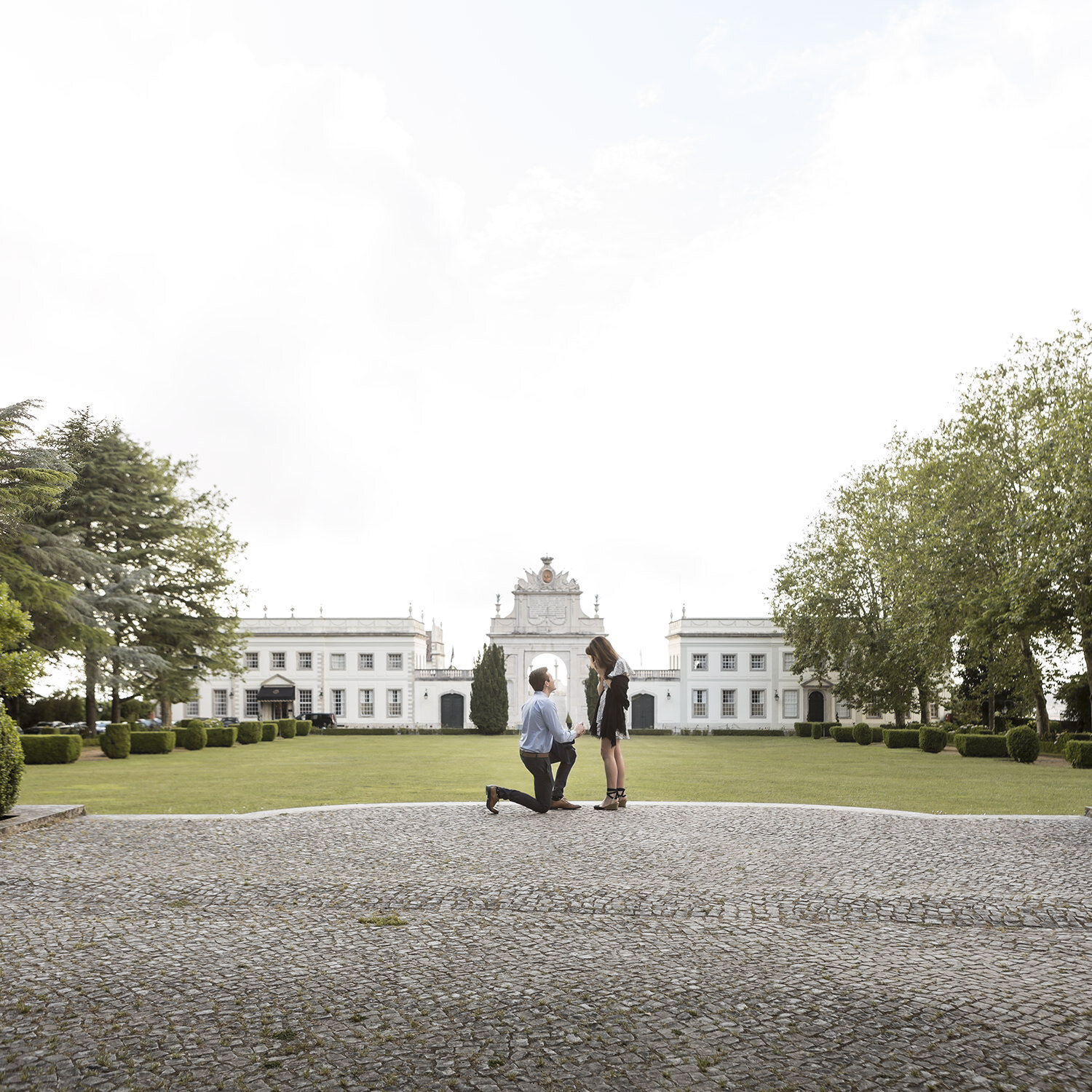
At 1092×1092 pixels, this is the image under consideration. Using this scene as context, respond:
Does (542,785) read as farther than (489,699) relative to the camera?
No

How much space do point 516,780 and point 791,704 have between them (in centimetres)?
4571

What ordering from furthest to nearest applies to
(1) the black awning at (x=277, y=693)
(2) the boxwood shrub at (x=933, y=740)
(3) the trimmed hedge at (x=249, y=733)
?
(1) the black awning at (x=277, y=693) < (3) the trimmed hedge at (x=249, y=733) < (2) the boxwood shrub at (x=933, y=740)

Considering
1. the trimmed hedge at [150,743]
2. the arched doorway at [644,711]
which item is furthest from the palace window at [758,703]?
the trimmed hedge at [150,743]

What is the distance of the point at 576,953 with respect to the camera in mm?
5352

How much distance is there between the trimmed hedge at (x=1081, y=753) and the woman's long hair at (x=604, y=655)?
1614 cm

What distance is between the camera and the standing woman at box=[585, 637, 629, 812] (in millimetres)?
10570

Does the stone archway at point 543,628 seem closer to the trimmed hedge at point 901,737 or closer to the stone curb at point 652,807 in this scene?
the trimmed hedge at point 901,737

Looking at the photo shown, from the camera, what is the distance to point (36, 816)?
10266mm

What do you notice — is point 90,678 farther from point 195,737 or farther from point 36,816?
point 36,816

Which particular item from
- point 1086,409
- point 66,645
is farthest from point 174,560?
point 1086,409

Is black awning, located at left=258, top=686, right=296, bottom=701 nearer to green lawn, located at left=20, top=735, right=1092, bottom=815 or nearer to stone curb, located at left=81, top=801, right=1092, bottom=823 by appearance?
green lawn, located at left=20, top=735, right=1092, bottom=815

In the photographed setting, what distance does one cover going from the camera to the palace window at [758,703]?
60375mm

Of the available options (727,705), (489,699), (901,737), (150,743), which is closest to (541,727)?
(150,743)

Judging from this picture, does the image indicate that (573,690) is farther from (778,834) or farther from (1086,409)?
(778,834)
